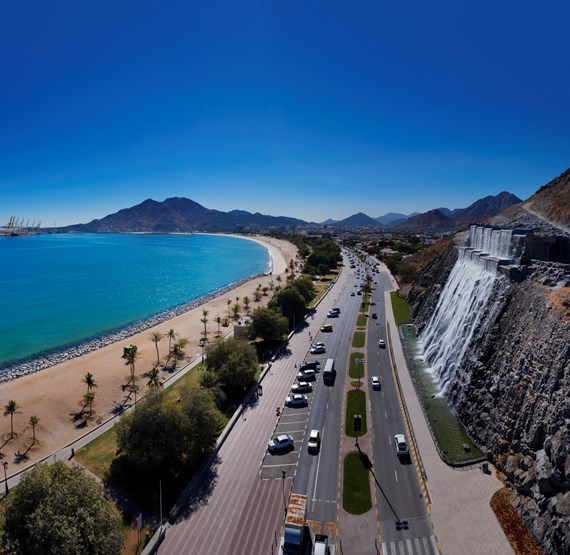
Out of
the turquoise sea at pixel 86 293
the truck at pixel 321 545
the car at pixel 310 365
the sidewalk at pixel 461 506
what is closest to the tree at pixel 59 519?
the truck at pixel 321 545

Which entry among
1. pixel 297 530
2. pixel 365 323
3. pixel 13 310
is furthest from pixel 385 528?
pixel 13 310

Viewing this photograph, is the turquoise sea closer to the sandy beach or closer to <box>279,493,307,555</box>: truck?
the sandy beach

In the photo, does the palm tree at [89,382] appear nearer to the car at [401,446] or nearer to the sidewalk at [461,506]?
the car at [401,446]

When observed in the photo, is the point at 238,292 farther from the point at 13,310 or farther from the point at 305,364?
the point at 305,364

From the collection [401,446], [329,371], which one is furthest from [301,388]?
[401,446]

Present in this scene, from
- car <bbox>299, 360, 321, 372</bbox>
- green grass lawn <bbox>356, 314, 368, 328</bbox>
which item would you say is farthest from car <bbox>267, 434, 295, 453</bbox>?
green grass lawn <bbox>356, 314, 368, 328</bbox>

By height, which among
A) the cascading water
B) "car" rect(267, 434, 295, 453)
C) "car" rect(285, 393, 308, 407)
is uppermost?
the cascading water
